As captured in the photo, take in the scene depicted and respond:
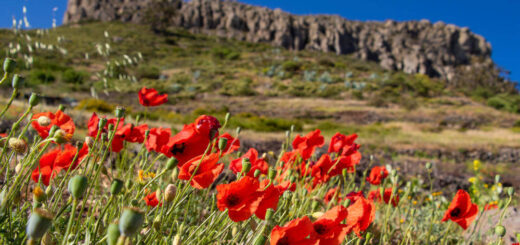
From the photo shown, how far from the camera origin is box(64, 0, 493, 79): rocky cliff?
2329 inches

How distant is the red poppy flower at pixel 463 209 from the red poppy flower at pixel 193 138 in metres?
0.95

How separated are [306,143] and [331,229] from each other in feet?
2.55

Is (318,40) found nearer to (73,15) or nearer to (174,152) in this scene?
(73,15)

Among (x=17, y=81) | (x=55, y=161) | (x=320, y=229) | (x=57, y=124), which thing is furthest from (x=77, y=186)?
(x=57, y=124)

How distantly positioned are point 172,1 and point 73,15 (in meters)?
19.6

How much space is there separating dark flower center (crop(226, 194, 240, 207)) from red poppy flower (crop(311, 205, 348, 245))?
20 centimetres

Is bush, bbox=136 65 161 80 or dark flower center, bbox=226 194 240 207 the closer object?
dark flower center, bbox=226 194 240 207

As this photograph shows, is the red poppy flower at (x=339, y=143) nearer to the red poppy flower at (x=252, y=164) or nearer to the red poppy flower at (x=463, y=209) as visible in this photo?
the red poppy flower at (x=252, y=164)

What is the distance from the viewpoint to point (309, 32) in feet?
207

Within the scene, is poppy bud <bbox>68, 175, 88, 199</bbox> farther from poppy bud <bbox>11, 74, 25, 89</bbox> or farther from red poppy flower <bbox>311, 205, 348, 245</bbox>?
red poppy flower <bbox>311, 205, 348, 245</bbox>

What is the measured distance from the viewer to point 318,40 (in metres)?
61.3

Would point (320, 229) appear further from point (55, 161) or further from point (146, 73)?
point (146, 73)

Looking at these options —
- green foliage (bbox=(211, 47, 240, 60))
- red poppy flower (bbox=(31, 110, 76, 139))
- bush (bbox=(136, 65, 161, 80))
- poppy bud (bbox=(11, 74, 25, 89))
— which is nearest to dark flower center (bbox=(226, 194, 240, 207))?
poppy bud (bbox=(11, 74, 25, 89))

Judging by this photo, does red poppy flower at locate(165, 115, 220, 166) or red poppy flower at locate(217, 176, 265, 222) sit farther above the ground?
red poppy flower at locate(165, 115, 220, 166)
